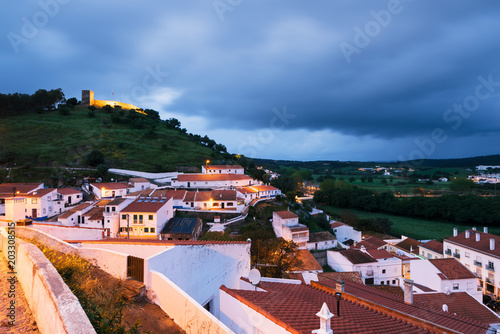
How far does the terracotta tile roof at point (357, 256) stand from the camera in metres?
22.8

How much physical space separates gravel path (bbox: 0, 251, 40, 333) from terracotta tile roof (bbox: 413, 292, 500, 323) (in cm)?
1368

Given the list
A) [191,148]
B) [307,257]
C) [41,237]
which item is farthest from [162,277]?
[191,148]

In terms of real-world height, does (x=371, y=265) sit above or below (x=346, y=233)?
above

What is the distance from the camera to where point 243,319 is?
423cm

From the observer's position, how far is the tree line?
45625 mm

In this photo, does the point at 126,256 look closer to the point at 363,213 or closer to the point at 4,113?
the point at 363,213

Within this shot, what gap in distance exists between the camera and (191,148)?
213 ft

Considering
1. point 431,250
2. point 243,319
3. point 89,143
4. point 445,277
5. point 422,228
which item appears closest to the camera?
point 243,319

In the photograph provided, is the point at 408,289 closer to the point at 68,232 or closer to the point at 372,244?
the point at 68,232

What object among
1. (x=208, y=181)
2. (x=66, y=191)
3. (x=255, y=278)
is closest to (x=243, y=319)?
(x=255, y=278)

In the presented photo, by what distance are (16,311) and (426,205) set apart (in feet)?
199

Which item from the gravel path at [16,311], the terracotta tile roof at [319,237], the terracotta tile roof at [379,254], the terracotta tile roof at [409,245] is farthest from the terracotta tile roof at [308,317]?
the terracotta tile roof at [409,245]

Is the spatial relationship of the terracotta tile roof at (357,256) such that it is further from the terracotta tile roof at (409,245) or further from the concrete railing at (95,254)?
the concrete railing at (95,254)

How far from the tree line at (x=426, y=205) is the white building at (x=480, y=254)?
2648 centimetres
